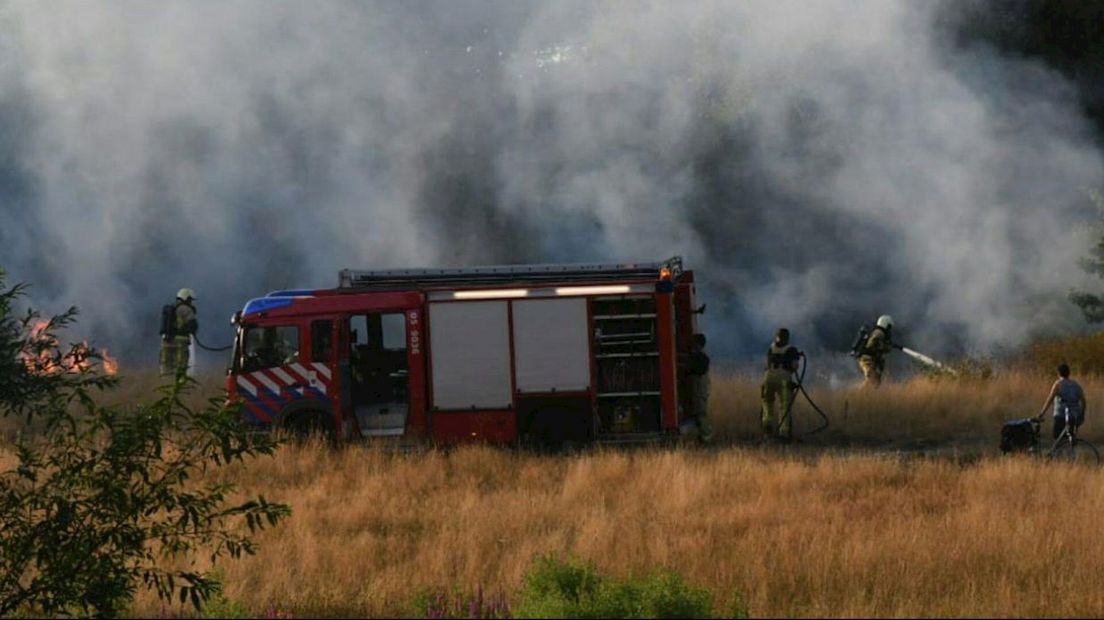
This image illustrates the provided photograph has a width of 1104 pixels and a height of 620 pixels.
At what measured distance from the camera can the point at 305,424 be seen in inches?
686

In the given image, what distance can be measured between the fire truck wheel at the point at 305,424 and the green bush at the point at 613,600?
8.75 metres

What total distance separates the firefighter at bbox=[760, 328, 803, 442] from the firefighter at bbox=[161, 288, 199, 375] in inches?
322

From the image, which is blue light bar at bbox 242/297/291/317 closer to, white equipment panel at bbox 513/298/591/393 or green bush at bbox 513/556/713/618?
white equipment panel at bbox 513/298/591/393

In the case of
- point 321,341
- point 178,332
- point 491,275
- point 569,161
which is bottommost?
point 321,341

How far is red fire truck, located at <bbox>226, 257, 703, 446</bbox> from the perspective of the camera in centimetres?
1703

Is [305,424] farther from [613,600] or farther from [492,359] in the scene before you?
[613,600]

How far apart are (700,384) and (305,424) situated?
4.33m

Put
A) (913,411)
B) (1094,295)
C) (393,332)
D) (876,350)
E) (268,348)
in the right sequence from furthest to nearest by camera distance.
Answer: (1094,295), (876,350), (913,411), (393,332), (268,348)

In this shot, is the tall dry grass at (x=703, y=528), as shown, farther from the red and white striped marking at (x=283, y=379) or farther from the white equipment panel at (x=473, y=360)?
the red and white striped marking at (x=283, y=379)

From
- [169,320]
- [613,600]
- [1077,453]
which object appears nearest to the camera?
[613,600]

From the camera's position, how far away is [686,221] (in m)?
36.9

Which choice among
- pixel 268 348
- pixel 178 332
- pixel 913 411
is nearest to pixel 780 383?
pixel 913 411

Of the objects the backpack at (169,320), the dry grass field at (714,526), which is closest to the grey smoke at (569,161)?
the backpack at (169,320)

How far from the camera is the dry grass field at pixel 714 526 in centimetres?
970
